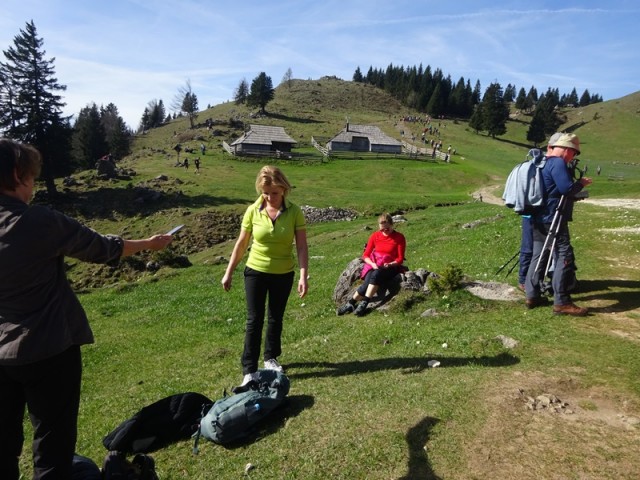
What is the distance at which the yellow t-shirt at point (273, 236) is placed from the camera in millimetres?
6266

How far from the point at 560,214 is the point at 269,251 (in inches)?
210

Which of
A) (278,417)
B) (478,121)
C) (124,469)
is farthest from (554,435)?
(478,121)

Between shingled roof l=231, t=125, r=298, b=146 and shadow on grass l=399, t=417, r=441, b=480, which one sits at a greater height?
shingled roof l=231, t=125, r=298, b=146

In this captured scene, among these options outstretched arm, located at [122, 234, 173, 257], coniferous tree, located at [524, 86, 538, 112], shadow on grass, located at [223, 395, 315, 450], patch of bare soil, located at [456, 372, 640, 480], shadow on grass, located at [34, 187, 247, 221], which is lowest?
shadow on grass, located at [34, 187, 247, 221]

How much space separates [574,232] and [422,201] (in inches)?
905

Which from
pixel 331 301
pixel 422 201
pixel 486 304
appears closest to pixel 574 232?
pixel 486 304

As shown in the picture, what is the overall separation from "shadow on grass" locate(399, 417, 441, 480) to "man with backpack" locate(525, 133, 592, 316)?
4.24 meters

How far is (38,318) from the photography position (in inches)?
137

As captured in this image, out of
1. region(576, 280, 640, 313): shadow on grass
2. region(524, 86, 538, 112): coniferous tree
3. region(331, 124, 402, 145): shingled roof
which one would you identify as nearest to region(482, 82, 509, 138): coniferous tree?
region(331, 124, 402, 145): shingled roof

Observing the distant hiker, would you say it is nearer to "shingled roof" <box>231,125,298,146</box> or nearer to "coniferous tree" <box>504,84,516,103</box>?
"shingled roof" <box>231,125,298,146</box>

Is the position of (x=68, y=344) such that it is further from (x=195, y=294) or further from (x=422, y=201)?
(x=422, y=201)

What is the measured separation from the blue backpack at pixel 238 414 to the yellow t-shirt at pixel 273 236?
1.78 m

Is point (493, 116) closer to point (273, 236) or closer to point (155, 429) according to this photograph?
point (273, 236)

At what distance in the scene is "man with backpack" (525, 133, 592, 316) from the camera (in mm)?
7488
